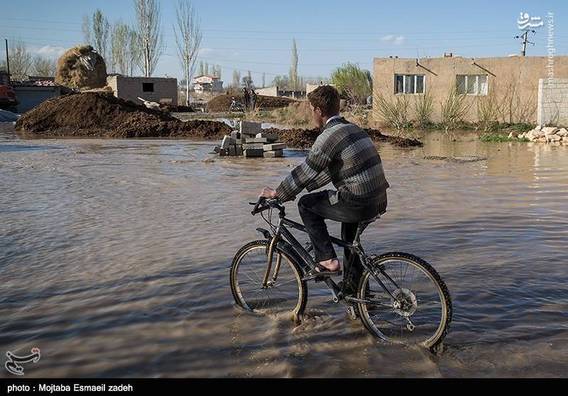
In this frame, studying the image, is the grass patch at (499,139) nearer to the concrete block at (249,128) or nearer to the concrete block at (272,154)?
→ the concrete block at (249,128)

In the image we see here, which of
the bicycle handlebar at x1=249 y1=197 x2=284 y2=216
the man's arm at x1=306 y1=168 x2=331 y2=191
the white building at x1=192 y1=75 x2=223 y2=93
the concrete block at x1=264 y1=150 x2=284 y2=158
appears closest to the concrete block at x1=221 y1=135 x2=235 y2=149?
the concrete block at x1=264 y1=150 x2=284 y2=158

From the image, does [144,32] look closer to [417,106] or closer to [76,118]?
[76,118]

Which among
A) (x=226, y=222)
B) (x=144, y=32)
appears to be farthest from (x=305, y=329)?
(x=144, y=32)

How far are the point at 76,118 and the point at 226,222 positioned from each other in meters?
25.2

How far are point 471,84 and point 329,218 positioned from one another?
2920 centimetres

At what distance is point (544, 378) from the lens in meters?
3.70

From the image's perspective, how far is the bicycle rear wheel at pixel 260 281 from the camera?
191 inches

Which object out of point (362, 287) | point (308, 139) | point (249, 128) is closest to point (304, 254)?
point (362, 287)

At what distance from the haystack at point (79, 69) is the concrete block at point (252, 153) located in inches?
1743

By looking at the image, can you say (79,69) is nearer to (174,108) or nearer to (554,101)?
(174,108)

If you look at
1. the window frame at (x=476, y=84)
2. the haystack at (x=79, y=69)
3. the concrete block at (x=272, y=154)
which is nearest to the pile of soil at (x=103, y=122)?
the concrete block at (x=272, y=154)

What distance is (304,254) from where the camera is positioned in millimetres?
4605

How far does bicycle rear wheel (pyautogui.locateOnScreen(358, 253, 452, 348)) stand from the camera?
403 centimetres

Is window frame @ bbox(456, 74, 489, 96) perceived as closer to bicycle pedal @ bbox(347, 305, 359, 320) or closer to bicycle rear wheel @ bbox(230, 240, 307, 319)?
bicycle rear wheel @ bbox(230, 240, 307, 319)
